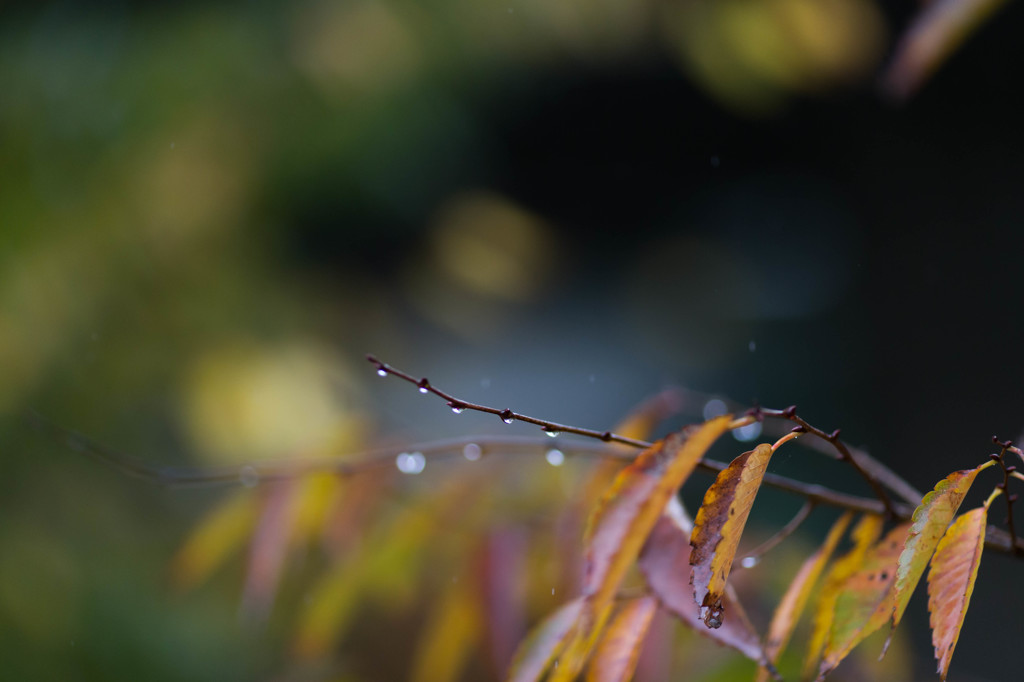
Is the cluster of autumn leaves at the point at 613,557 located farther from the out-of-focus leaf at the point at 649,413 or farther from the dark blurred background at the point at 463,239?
the dark blurred background at the point at 463,239

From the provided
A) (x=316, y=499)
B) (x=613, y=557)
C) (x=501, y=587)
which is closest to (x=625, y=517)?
(x=613, y=557)

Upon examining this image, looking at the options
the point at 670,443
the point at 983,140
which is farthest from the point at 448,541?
Result: the point at 983,140

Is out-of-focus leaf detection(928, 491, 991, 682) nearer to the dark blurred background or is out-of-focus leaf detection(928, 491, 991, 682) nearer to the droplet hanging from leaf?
the droplet hanging from leaf

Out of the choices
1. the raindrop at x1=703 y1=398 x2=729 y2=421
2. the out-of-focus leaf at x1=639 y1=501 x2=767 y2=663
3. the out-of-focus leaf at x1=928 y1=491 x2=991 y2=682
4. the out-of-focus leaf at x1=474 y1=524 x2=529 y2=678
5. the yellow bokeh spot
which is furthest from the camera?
the yellow bokeh spot

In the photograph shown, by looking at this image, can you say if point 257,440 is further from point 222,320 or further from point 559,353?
point 559,353

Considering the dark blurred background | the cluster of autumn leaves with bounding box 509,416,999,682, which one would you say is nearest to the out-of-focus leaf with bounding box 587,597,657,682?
the cluster of autumn leaves with bounding box 509,416,999,682

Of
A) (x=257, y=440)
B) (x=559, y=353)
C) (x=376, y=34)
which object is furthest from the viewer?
(x=559, y=353)
